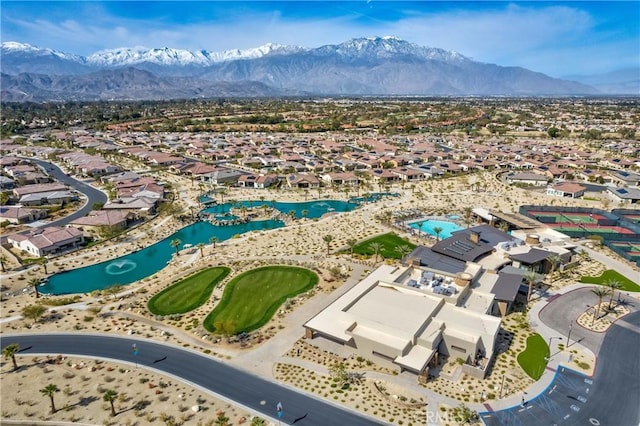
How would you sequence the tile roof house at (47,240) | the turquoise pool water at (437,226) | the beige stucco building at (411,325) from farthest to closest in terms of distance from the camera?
the turquoise pool water at (437,226), the tile roof house at (47,240), the beige stucco building at (411,325)

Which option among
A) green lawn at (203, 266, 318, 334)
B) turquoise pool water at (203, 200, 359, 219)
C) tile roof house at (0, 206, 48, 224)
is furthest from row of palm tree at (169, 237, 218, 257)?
tile roof house at (0, 206, 48, 224)

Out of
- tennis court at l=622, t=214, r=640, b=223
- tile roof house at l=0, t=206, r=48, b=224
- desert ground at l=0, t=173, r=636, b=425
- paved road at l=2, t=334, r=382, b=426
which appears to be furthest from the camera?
tile roof house at l=0, t=206, r=48, b=224

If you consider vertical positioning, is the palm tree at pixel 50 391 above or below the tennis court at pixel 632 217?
below

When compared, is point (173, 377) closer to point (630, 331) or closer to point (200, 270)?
point (200, 270)

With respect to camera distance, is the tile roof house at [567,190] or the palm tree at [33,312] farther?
the tile roof house at [567,190]

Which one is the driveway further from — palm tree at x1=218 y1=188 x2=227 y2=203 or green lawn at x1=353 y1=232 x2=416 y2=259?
palm tree at x1=218 y1=188 x2=227 y2=203

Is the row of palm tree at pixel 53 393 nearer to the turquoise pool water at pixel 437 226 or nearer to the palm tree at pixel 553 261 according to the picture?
the palm tree at pixel 553 261

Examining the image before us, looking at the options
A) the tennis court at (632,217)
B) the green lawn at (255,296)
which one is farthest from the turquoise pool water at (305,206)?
the tennis court at (632,217)
